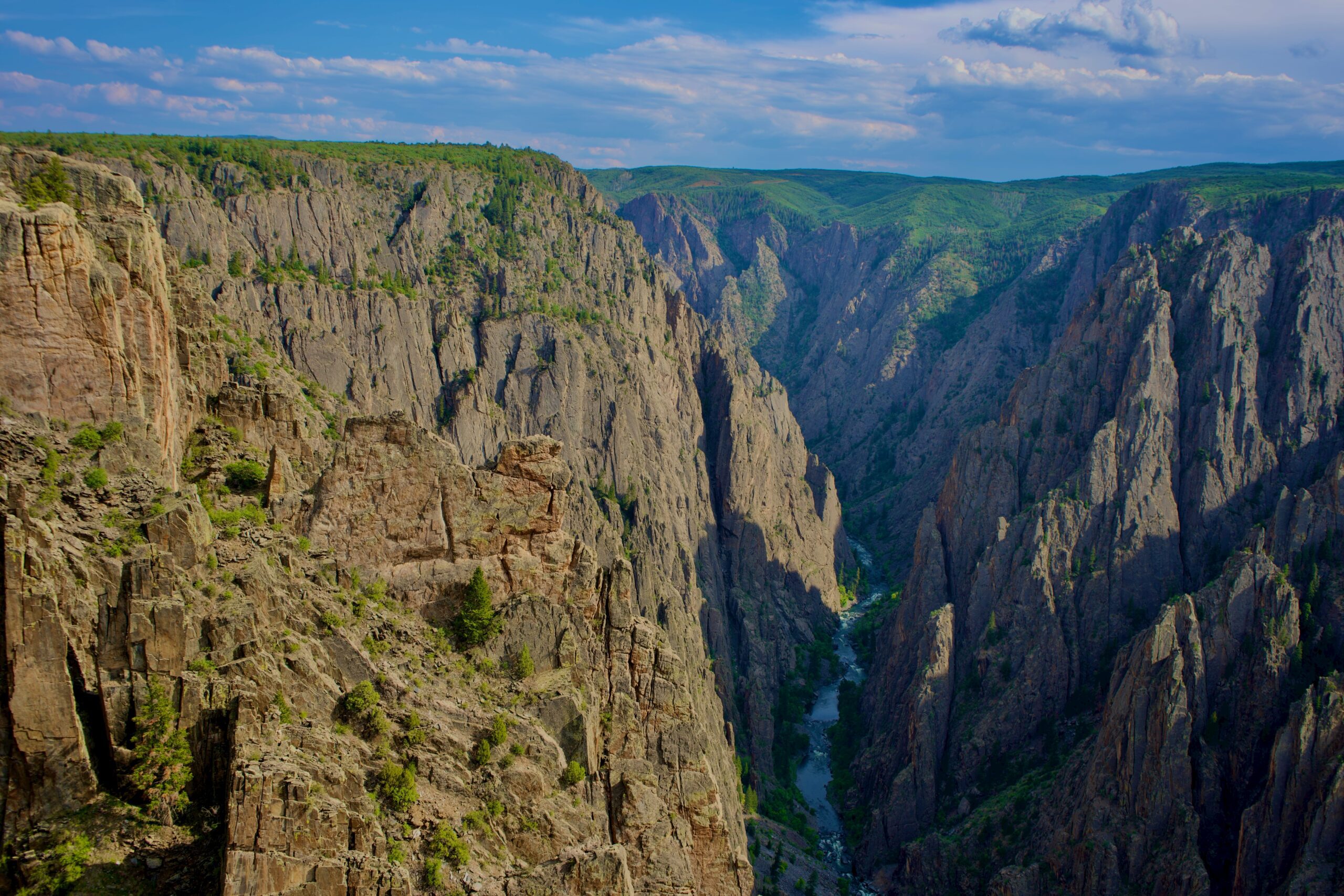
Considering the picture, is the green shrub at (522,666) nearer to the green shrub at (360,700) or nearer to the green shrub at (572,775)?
the green shrub at (572,775)

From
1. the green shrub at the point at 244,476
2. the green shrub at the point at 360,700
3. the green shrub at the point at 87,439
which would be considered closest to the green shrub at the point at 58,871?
the green shrub at the point at 360,700

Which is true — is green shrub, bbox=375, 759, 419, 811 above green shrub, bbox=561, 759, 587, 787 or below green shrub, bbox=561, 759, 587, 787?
above

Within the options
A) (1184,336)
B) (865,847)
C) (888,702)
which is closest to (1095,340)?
(1184,336)

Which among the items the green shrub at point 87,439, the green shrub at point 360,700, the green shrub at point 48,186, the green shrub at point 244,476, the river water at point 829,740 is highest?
the green shrub at point 48,186

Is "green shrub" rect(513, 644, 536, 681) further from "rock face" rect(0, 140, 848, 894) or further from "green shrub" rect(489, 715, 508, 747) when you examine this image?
"green shrub" rect(489, 715, 508, 747)

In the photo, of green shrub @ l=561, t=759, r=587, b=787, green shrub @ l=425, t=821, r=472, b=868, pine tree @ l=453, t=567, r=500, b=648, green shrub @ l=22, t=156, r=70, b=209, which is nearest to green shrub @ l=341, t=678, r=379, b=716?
green shrub @ l=425, t=821, r=472, b=868

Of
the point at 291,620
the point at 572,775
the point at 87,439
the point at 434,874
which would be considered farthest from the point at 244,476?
the point at 434,874
